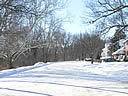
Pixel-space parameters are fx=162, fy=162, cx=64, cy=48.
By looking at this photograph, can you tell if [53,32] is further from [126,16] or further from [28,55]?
[126,16]

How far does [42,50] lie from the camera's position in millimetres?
43344

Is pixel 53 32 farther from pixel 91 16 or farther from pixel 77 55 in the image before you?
pixel 77 55

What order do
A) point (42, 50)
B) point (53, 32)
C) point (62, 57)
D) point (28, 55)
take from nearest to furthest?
point (53, 32)
point (28, 55)
point (42, 50)
point (62, 57)

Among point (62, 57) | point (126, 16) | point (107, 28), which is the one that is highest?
point (126, 16)

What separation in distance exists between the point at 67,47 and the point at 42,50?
2819cm

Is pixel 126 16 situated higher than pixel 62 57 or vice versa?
pixel 126 16

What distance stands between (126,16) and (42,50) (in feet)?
98.9

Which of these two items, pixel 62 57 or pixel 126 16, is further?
pixel 62 57

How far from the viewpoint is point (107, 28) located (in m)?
15.4

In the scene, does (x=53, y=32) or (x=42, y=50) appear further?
(x=42, y=50)

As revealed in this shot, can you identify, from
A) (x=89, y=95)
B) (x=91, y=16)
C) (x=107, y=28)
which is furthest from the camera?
(x=91, y=16)

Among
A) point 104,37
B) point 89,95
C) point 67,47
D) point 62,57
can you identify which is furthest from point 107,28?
point 67,47

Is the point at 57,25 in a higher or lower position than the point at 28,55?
higher

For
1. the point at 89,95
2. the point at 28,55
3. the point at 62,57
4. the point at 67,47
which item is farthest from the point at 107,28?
the point at 67,47
